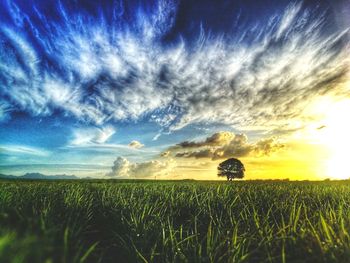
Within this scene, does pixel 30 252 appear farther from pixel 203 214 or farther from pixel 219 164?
pixel 219 164

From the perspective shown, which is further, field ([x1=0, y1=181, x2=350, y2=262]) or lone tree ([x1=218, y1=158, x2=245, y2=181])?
lone tree ([x1=218, y1=158, x2=245, y2=181])

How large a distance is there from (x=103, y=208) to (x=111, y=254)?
1369mm

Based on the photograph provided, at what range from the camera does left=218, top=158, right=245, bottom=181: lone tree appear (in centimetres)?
7050

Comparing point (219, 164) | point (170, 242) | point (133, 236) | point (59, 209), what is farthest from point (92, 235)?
A: point (219, 164)

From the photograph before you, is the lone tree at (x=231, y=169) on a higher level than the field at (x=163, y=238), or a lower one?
higher

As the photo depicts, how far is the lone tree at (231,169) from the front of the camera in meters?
70.5

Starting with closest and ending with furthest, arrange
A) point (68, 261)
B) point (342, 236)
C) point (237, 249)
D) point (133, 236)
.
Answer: point (68, 261)
point (342, 236)
point (237, 249)
point (133, 236)

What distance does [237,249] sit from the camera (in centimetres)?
252

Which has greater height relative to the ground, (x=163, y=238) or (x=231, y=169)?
(x=231, y=169)

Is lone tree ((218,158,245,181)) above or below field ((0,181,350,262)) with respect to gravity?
above

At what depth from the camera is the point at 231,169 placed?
71375 millimetres

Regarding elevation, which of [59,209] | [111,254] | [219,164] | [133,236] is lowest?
[111,254]

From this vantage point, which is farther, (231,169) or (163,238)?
(231,169)

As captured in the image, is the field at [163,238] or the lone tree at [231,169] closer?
the field at [163,238]
